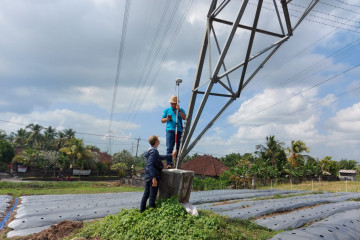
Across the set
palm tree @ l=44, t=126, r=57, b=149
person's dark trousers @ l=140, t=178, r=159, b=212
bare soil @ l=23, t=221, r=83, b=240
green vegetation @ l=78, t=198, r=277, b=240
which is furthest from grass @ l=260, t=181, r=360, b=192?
palm tree @ l=44, t=126, r=57, b=149

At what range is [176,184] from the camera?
5.47 m

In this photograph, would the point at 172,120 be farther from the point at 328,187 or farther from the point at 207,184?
the point at 328,187

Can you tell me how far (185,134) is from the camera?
6133 millimetres

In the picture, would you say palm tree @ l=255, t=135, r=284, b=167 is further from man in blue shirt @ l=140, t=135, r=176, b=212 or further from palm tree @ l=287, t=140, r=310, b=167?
man in blue shirt @ l=140, t=135, r=176, b=212

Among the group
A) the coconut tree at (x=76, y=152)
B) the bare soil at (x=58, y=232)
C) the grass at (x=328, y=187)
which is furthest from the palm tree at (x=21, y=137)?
the bare soil at (x=58, y=232)

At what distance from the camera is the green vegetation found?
4.54m

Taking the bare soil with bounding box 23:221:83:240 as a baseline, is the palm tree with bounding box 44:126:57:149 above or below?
above

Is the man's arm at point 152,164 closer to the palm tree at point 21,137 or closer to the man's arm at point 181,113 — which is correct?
the man's arm at point 181,113

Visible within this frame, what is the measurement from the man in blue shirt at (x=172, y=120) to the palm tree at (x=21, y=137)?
6216 cm

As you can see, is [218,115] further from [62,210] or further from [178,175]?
[62,210]

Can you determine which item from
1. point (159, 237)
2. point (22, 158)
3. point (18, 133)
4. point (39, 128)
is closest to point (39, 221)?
point (159, 237)

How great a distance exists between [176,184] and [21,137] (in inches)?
2559

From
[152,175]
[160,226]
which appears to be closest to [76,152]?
[152,175]

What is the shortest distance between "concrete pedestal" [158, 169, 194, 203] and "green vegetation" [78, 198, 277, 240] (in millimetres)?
233
